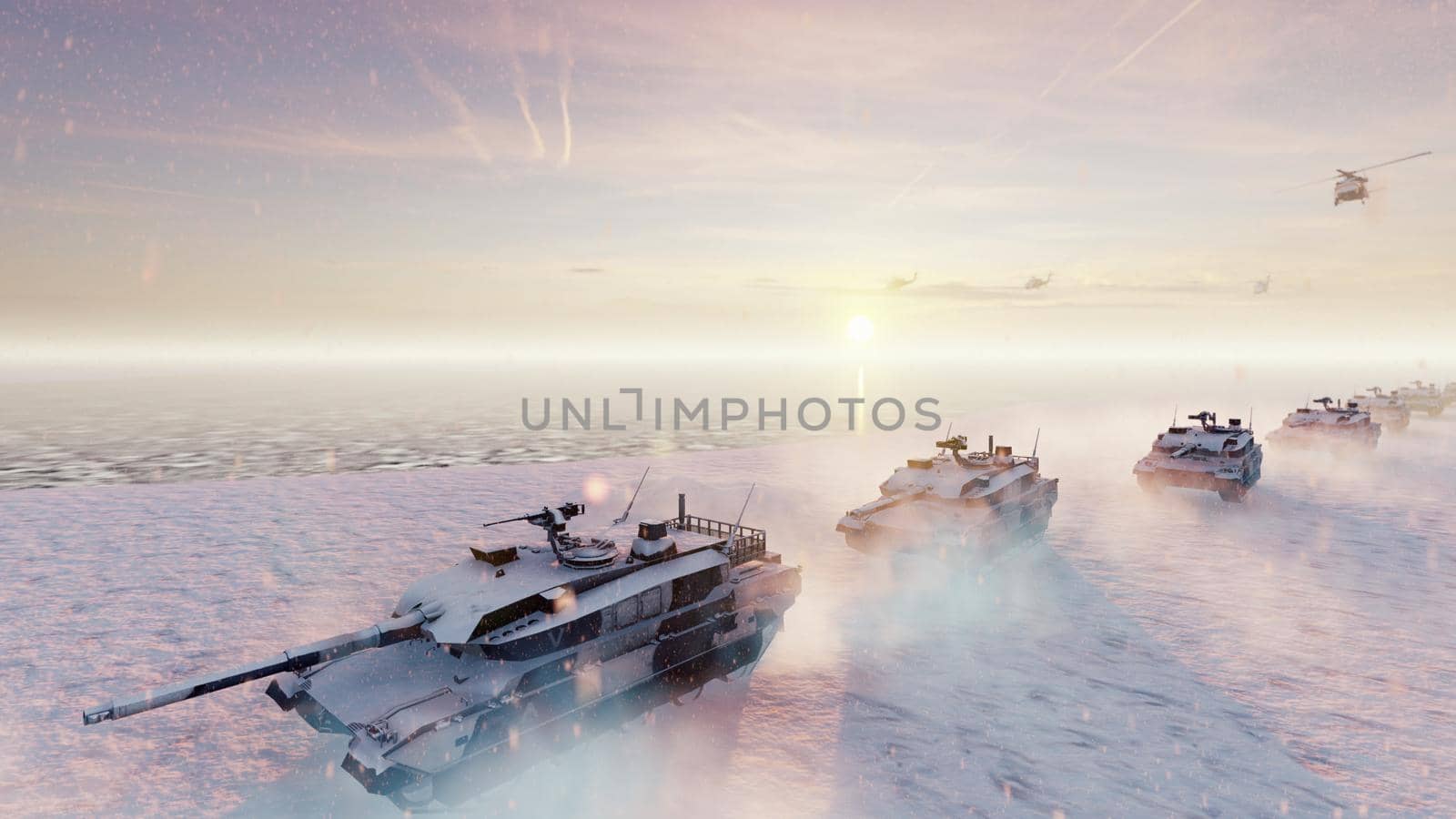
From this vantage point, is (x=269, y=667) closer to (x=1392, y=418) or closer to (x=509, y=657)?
(x=509, y=657)

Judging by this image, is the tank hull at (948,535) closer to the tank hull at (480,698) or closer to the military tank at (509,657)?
the military tank at (509,657)

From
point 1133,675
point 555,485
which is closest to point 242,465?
point 555,485

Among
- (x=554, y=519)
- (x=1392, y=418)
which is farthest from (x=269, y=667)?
(x=1392, y=418)

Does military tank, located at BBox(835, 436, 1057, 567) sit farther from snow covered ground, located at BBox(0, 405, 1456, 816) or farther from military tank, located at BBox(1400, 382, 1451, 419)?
military tank, located at BBox(1400, 382, 1451, 419)

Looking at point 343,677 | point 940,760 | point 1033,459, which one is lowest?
point 940,760

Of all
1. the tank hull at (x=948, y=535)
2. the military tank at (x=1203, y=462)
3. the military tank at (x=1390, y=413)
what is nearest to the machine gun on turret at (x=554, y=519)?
the tank hull at (x=948, y=535)

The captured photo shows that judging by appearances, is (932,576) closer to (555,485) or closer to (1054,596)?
(1054,596)
